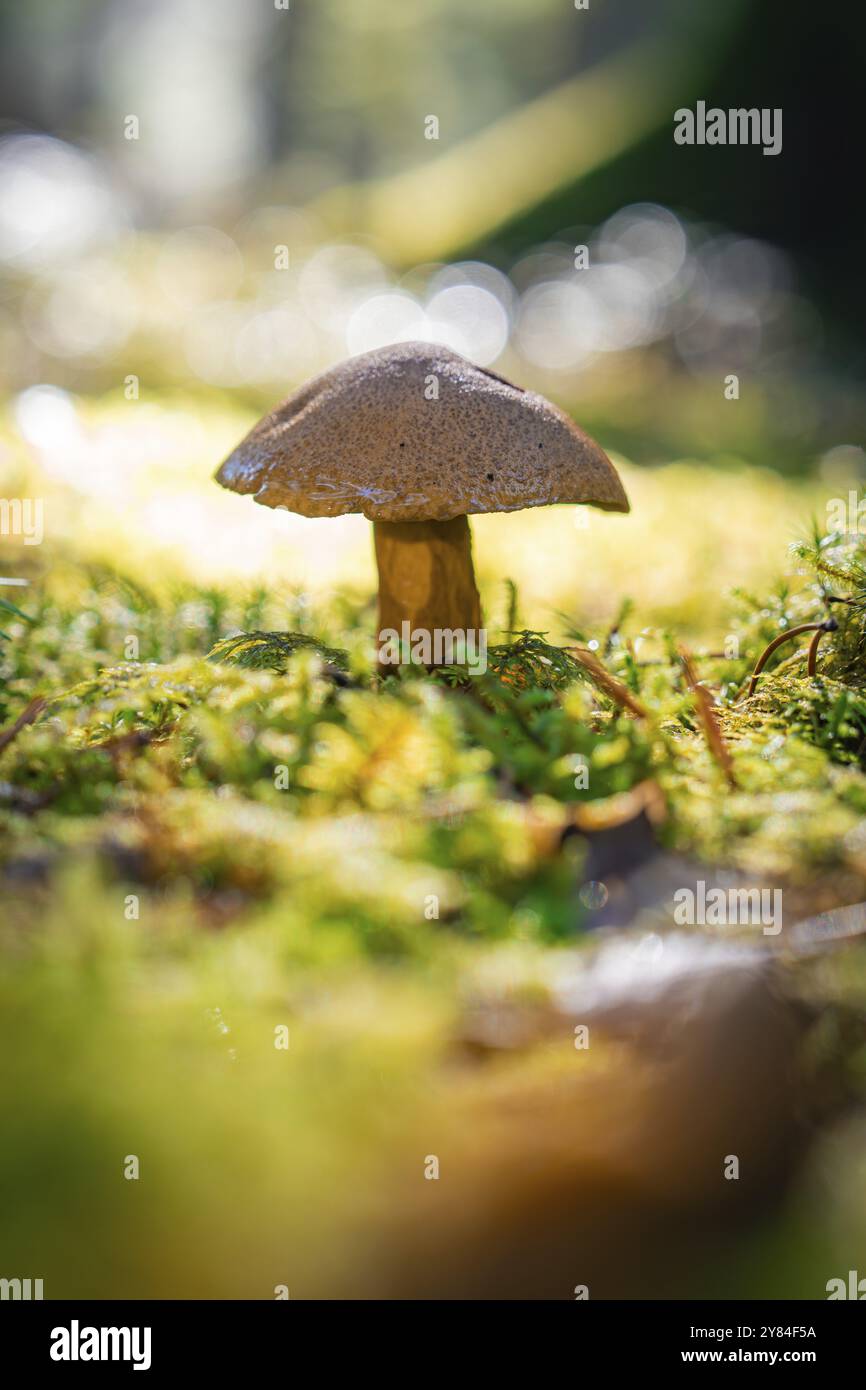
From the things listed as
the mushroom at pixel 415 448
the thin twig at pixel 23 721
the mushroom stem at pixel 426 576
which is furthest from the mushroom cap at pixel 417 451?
the thin twig at pixel 23 721

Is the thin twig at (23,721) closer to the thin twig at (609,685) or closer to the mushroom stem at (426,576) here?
the mushroom stem at (426,576)

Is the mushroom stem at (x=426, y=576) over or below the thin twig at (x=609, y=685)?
over

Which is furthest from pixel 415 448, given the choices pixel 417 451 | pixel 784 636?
pixel 784 636

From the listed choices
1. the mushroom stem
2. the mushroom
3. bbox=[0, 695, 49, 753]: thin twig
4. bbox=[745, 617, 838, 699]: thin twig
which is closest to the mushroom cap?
the mushroom

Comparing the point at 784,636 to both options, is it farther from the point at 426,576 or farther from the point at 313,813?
the point at 313,813

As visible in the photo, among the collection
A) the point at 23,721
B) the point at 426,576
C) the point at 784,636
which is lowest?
the point at 23,721

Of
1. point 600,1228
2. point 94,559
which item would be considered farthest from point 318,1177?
point 94,559

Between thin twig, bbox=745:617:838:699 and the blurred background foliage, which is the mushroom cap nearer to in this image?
the blurred background foliage

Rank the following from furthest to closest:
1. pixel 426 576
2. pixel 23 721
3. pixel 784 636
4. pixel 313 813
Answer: pixel 426 576 → pixel 784 636 → pixel 23 721 → pixel 313 813
